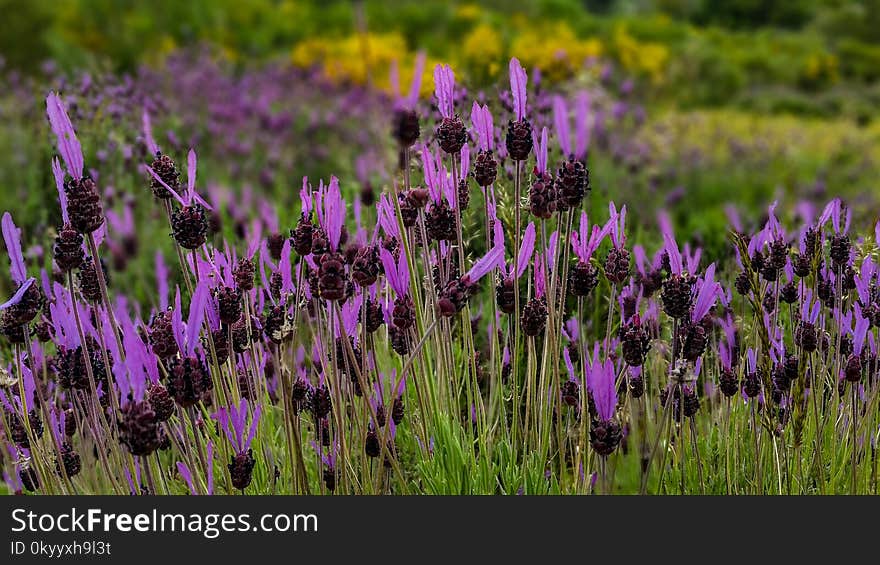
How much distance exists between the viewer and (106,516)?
1143 millimetres

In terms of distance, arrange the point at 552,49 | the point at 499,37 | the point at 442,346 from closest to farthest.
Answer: the point at 442,346 < the point at 552,49 < the point at 499,37

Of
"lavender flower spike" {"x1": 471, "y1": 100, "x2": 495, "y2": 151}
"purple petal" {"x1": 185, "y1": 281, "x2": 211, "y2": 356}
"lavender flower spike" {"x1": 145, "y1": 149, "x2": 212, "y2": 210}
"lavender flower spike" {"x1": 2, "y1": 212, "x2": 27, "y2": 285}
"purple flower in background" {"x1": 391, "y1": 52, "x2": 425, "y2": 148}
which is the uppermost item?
"purple flower in background" {"x1": 391, "y1": 52, "x2": 425, "y2": 148}

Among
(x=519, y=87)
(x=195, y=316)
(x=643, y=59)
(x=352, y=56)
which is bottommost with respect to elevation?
(x=643, y=59)

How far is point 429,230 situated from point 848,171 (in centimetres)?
800

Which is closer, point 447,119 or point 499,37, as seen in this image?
point 447,119

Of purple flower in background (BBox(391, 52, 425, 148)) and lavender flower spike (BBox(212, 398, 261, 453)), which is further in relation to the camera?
lavender flower spike (BBox(212, 398, 261, 453))

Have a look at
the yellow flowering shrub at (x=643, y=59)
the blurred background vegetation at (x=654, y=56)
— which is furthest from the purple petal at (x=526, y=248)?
the yellow flowering shrub at (x=643, y=59)

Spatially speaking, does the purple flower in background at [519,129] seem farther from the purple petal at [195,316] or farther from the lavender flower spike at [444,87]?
the purple petal at [195,316]

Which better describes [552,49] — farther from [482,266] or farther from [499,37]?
[482,266]

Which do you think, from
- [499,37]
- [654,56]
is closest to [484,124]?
[499,37]

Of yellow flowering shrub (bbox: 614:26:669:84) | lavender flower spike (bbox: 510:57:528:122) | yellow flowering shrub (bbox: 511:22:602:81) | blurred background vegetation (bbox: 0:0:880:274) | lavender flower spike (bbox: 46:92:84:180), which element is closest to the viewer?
lavender flower spike (bbox: 46:92:84:180)

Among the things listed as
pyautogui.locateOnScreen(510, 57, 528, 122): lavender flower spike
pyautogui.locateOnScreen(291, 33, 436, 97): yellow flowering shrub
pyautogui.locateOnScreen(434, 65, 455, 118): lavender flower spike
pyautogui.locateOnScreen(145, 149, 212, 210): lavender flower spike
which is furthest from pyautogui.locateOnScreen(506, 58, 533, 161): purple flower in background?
pyautogui.locateOnScreen(291, 33, 436, 97): yellow flowering shrub

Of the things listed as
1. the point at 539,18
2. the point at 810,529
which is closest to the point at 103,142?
the point at 810,529

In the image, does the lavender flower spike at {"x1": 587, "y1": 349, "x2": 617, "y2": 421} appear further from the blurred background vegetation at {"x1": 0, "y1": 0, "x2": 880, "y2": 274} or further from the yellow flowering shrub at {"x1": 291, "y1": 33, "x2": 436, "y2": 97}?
the yellow flowering shrub at {"x1": 291, "y1": 33, "x2": 436, "y2": 97}
